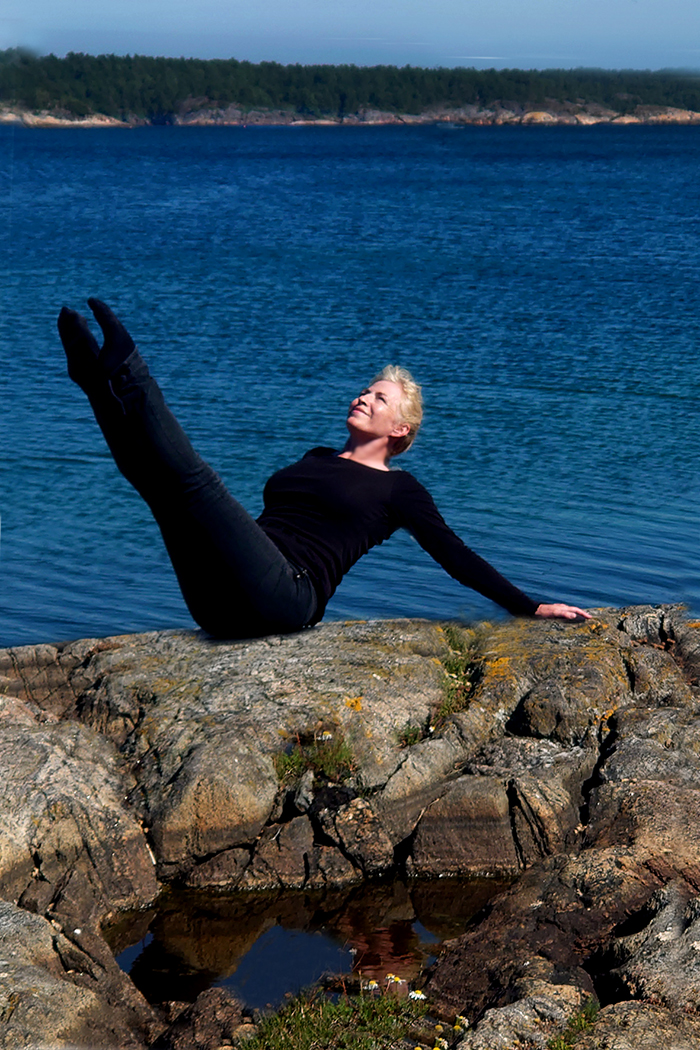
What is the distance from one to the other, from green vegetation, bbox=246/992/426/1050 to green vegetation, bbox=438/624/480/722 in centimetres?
263

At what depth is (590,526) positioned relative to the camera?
54.7 ft

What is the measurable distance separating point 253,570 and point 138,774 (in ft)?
10.2

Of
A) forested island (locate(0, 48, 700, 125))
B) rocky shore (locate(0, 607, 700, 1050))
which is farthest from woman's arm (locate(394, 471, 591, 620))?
forested island (locate(0, 48, 700, 125))

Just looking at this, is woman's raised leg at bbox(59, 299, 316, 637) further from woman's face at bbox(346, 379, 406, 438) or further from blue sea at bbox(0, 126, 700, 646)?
blue sea at bbox(0, 126, 700, 646)

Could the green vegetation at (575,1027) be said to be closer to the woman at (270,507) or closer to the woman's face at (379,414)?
the woman at (270,507)

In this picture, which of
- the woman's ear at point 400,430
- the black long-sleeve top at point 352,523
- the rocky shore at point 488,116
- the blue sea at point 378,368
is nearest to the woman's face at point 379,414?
the woman's ear at point 400,430

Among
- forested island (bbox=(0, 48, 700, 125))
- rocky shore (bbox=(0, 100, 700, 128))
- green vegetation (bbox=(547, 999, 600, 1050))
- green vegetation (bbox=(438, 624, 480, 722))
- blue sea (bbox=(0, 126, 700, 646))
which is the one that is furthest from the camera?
rocky shore (bbox=(0, 100, 700, 128))

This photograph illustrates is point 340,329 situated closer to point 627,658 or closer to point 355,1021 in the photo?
point 627,658

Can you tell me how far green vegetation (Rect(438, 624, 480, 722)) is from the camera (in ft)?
28.1

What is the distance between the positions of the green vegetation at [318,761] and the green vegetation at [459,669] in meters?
0.88

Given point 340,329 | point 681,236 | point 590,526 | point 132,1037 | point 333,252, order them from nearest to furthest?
point 132,1037, point 590,526, point 340,329, point 333,252, point 681,236

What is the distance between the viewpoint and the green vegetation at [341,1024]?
5.73 meters

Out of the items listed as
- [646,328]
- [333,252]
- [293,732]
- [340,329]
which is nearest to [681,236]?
[333,252]

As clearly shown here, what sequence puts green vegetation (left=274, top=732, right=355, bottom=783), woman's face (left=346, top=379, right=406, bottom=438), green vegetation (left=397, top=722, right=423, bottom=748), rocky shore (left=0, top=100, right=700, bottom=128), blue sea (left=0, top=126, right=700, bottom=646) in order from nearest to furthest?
woman's face (left=346, top=379, right=406, bottom=438) < green vegetation (left=274, top=732, right=355, bottom=783) < green vegetation (left=397, top=722, right=423, bottom=748) < blue sea (left=0, top=126, right=700, bottom=646) < rocky shore (left=0, top=100, right=700, bottom=128)
